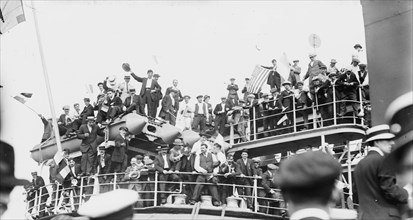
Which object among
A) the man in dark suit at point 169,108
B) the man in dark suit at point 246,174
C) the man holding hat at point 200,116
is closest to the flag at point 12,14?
the man in dark suit at point 169,108

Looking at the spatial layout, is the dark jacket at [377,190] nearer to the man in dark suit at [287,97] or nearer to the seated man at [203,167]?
the seated man at [203,167]

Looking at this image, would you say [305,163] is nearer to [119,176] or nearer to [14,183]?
[14,183]

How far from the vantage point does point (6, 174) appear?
2742mm

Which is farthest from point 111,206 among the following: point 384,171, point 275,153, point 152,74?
point 275,153

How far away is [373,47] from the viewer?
6.23 meters

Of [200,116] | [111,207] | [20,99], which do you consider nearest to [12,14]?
[20,99]

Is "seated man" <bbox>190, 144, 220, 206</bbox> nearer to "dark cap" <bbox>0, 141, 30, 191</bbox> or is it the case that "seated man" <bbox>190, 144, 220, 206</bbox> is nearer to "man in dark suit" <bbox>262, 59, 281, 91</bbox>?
"man in dark suit" <bbox>262, 59, 281, 91</bbox>

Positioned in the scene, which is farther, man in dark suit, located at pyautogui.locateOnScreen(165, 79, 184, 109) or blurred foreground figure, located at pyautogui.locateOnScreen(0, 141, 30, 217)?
man in dark suit, located at pyautogui.locateOnScreen(165, 79, 184, 109)

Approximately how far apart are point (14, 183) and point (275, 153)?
14718 millimetres

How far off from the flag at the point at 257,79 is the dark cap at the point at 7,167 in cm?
1482

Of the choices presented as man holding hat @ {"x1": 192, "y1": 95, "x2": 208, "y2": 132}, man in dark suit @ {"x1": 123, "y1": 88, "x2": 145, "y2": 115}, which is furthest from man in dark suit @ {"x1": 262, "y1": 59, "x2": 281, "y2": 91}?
man in dark suit @ {"x1": 123, "y1": 88, "x2": 145, "y2": 115}

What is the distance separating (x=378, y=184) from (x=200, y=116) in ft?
39.5

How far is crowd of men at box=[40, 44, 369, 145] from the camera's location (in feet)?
47.5

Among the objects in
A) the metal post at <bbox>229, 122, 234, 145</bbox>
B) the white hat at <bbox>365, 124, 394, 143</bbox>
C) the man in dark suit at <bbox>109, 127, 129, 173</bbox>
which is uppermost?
the metal post at <bbox>229, 122, 234, 145</bbox>
